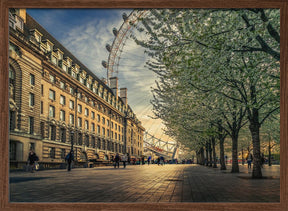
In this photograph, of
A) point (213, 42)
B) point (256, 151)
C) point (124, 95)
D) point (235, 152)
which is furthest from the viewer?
point (235, 152)

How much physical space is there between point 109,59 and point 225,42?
428 centimetres

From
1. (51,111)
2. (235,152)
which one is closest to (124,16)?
(51,111)

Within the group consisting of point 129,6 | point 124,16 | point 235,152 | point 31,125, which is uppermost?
point 124,16

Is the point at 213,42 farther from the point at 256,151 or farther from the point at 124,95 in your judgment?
the point at 256,151

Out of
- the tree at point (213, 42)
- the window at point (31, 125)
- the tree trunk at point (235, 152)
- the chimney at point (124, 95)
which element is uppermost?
the tree at point (213, 42)

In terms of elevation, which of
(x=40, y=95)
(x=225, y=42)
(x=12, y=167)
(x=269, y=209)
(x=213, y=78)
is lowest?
(x=269, y=209)

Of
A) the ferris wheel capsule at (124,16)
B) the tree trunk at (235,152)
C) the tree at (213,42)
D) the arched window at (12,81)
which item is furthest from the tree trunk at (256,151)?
the arched window at (12,81)

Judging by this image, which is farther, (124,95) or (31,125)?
(124,95)

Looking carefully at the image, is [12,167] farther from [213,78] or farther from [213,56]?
[213,78]

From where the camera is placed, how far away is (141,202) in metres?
7.04

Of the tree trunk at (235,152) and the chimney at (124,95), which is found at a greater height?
the chimney at (124,95)

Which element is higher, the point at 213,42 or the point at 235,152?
the point at 213,42

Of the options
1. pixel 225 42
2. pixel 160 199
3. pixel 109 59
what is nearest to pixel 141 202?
pixel 160 199

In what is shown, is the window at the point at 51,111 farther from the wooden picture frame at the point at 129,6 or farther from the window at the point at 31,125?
the wooden picture frame at the point at 129,6
